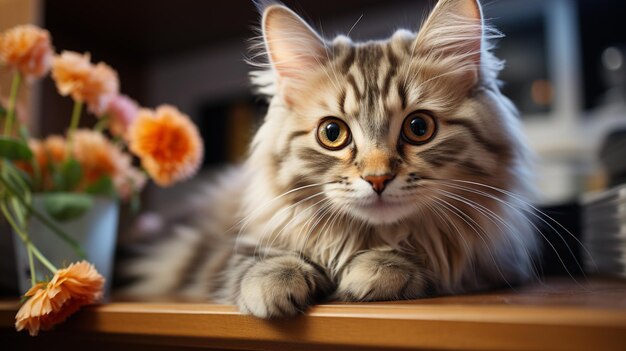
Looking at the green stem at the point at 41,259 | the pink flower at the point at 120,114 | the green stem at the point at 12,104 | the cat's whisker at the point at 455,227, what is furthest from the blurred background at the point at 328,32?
the green stem at the point at 41,259

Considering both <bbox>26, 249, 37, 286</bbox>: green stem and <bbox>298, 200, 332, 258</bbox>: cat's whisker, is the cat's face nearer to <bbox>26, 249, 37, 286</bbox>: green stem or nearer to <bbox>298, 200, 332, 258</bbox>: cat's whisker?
<bbox>298, 200, 332, 258</bbox>: cat's whisker

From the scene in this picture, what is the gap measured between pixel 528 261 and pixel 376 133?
409mm

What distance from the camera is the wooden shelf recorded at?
Answer: 1.60 feet

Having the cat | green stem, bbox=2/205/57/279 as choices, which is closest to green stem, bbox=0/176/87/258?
green stem, bbox=2/205/57/279

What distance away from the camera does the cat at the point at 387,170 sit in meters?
0.77

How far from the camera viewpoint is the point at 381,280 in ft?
2.42

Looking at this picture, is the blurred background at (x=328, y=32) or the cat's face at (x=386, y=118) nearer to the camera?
the cat's face at (x=386, y=118)

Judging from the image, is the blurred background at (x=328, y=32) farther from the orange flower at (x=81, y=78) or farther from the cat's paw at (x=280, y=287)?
the cat's paw at (x=280, y=287)

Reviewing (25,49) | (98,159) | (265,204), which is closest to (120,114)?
(98,159)

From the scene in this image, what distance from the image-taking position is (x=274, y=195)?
93 centimetres

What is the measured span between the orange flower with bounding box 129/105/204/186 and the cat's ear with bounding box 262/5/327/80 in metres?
0.27

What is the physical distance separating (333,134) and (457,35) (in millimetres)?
291

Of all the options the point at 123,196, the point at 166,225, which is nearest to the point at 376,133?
the point at 123,196

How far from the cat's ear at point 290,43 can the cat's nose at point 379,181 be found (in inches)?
11.4
